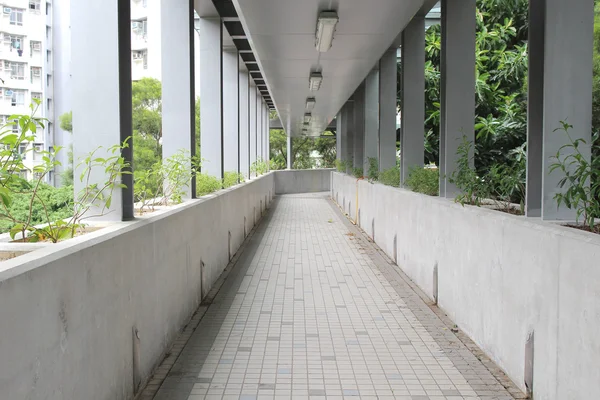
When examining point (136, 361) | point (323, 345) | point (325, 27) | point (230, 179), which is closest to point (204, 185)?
point (325, 27)

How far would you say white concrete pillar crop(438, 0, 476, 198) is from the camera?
6.55m

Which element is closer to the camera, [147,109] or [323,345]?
[323,345]

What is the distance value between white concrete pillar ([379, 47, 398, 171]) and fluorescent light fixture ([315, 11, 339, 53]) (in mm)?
4015

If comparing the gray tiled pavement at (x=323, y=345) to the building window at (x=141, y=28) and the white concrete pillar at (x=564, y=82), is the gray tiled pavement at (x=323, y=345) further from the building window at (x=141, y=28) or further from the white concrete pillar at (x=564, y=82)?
the building window at (x=141, y=28)

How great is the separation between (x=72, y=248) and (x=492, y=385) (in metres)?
2.67

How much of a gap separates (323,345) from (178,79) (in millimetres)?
3979

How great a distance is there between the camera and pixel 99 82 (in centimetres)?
403

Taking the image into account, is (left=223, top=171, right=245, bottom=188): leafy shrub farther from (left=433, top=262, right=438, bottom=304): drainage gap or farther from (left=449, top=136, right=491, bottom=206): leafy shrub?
(left=433, top=262, right=438, bottom=304): drainage gap

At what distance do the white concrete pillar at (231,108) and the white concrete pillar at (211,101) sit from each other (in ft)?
10.2

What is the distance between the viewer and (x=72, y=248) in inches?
103

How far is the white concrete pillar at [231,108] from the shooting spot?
13.1 metres

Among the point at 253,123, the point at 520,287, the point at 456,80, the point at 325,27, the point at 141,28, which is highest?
the point at 141,28

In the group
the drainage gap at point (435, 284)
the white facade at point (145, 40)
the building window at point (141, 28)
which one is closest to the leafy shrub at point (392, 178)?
the drainage gap at point (435, 284)

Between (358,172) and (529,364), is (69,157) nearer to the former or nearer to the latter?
(529,364)
